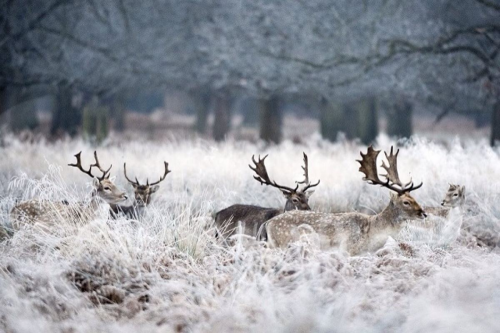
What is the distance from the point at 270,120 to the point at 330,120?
2.17 meters

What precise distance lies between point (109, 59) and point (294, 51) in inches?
231

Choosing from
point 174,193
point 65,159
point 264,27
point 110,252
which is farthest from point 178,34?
point 110,252

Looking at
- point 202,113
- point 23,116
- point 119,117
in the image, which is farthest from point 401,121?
point 119,117

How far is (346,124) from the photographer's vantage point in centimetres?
2573

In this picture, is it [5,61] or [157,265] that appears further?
[5,61]

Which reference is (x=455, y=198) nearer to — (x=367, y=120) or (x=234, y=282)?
(x=234, y=282)

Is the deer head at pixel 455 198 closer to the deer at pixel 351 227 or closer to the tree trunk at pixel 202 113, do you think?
the deer at pixel 351 227

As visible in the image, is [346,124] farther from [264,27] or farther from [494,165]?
[494,165]

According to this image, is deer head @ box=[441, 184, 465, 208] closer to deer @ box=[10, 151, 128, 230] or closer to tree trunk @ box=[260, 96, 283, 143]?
deer @ box=[10, 151, 128, 230]

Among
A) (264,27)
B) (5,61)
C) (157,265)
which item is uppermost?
(264,27)

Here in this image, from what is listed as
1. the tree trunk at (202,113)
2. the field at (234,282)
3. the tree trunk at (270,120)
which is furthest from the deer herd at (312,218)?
the tree trunk at (202,113)

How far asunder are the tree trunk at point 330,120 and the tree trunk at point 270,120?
1670 mm

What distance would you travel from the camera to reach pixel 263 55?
1783cm

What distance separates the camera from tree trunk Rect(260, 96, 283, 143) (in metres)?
21.4
